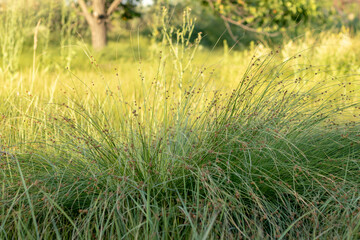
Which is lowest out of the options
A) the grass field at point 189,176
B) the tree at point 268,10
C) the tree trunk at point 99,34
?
the tree trunk at point 99,34

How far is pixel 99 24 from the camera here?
805 centimetres

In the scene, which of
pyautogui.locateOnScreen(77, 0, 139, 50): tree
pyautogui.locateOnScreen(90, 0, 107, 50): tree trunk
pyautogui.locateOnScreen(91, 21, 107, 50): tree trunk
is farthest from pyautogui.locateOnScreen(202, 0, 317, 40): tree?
pyautogui.locateOnScreen(91, 21, 107, 50): tree trunk

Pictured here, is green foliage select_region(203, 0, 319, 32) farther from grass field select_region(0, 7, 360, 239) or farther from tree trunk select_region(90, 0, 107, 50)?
grass field select_region(0, 7, 360, 239)

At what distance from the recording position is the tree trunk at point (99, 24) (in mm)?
7684

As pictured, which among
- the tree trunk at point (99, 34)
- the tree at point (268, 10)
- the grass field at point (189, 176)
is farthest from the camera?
the tree trunk at point (99, 34)

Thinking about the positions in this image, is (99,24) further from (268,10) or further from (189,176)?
(189,176)

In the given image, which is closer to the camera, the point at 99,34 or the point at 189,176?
the point at 189,176

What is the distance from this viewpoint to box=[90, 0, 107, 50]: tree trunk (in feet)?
25.2

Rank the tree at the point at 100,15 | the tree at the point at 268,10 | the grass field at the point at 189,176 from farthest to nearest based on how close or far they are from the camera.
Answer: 1. the tree at the point at 100,15
2. the tree at the point at 268,10
3. the grass field at the point at 189,176

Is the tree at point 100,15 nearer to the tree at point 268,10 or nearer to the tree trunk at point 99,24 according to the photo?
the tree trunk at point 99,24

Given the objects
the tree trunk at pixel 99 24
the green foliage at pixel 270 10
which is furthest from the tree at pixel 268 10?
the tree trunk at pixel 99 24

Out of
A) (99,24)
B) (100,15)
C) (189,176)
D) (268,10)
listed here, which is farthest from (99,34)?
(189,176)

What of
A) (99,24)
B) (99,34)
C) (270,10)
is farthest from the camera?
(99,34)

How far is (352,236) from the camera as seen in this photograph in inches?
66.9
